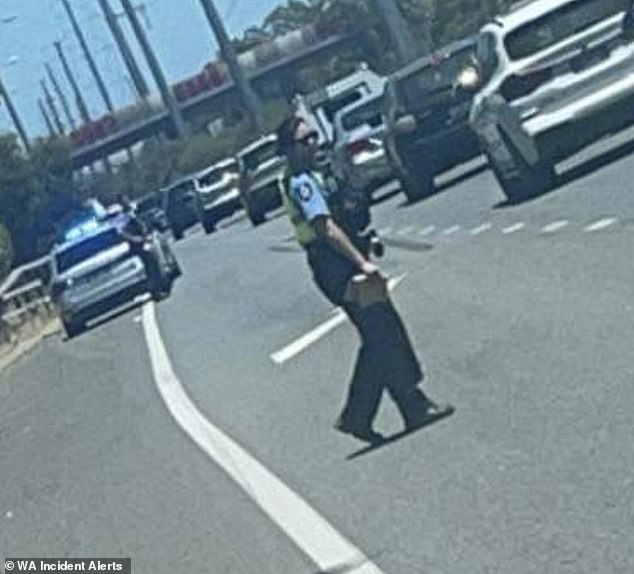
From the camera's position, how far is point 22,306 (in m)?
43.2

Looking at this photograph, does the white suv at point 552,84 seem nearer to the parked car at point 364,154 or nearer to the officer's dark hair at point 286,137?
the officer's dark hair at point 286,137

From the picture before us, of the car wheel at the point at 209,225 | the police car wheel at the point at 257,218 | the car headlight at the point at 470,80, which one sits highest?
the car headlight at the point at 470,80

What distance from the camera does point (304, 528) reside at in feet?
30.7

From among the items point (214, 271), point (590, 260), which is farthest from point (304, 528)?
point (214, 271)

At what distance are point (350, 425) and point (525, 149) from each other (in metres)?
10.2

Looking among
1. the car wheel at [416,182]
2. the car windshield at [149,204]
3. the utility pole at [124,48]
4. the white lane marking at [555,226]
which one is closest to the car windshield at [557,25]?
the white lane marking at [555,226]

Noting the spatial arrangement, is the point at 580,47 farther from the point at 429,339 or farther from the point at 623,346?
the point at 623,346

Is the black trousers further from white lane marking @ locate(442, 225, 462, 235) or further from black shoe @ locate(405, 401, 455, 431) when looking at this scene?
white lane marking @ locate(442, 225, 462, 235)

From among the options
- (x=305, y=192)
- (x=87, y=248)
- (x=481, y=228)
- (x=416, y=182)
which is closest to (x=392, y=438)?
(x=305, y=192)

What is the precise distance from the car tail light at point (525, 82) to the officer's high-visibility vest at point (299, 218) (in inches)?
400

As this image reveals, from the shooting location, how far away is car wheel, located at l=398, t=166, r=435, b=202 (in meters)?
29.4

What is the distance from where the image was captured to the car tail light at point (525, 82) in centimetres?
2095

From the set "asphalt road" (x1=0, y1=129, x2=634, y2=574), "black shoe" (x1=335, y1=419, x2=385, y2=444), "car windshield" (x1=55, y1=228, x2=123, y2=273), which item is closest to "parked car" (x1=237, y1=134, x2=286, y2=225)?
"car windshield" (x1=55, y1=228, x2=123, y2=273)

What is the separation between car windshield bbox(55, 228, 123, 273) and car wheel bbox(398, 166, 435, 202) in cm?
463
